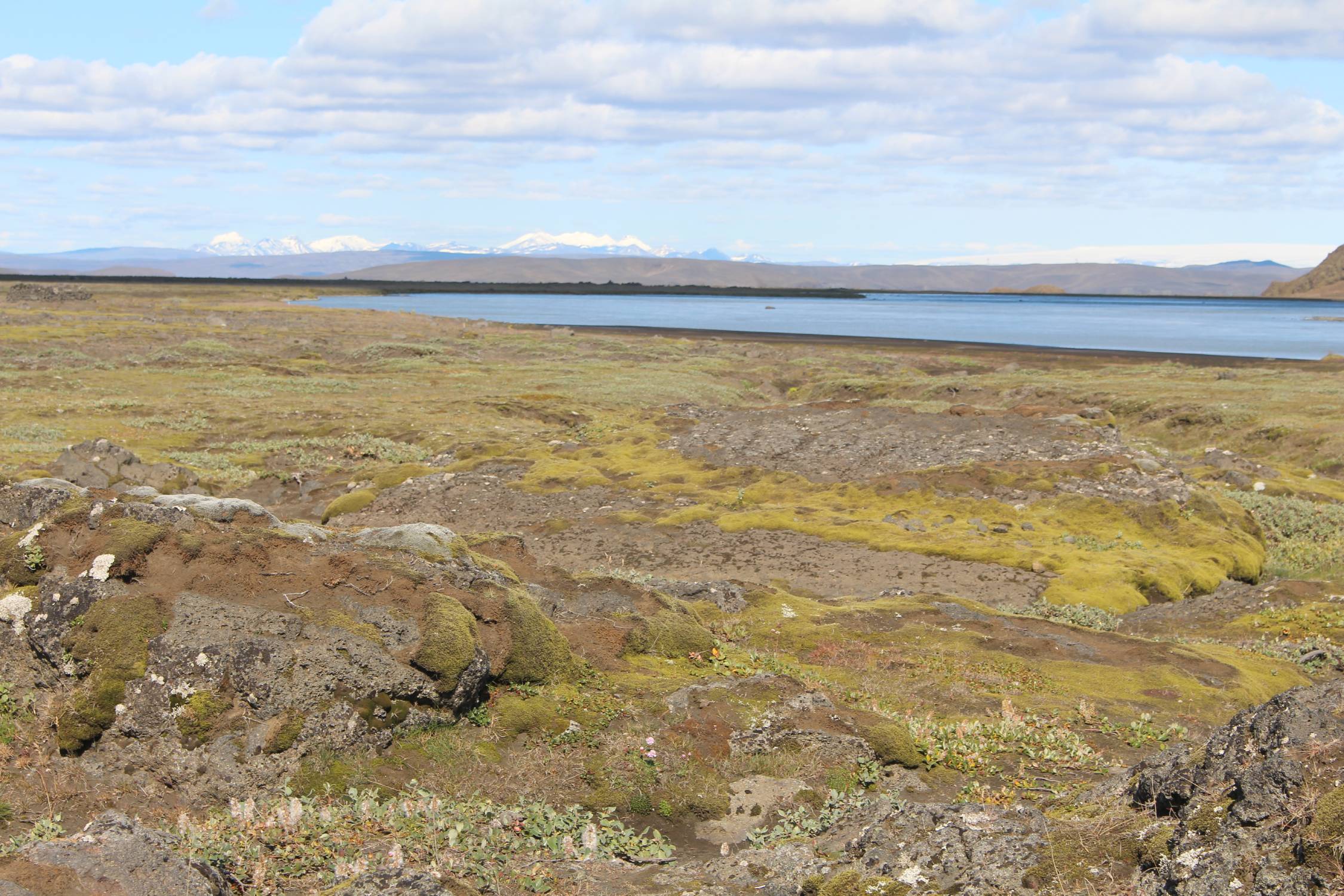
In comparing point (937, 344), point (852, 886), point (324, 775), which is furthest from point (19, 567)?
point (937, 344)

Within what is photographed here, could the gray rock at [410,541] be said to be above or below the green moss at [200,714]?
above

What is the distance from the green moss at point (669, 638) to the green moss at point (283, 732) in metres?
6.39

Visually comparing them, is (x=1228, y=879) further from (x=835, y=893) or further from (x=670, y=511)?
(x=670, y=511)

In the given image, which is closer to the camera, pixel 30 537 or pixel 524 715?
pixel 524 715

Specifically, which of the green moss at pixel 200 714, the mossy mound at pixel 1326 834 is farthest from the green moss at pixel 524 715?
the mossy mound at pixel 1326 834

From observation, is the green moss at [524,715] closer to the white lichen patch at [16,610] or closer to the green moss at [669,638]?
the green moss at [669,638]

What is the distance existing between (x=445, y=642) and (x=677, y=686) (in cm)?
410

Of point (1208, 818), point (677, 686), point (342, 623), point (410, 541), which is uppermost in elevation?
point (410, 541)

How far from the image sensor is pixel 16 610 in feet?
44.2

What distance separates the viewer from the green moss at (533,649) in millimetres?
15008

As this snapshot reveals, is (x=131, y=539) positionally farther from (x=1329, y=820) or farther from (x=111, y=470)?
(x=111, y=470)

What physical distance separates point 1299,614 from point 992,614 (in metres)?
9.19

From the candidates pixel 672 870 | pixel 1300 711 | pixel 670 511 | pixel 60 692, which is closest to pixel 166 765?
pixel 60 692

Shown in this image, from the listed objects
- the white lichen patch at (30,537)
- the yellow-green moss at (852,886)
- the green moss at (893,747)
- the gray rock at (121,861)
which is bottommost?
the green moss at (893,747)
